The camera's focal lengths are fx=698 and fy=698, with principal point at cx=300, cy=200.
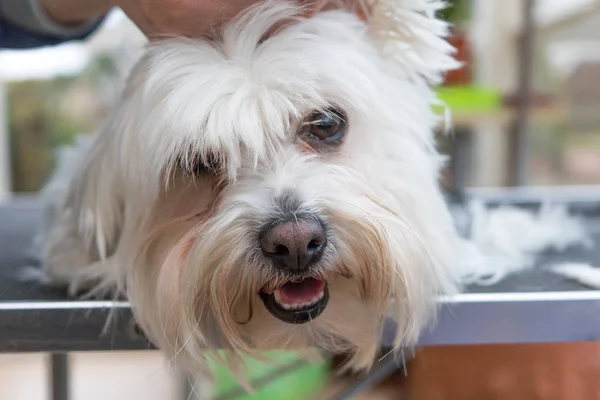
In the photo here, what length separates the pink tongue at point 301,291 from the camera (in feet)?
2.53

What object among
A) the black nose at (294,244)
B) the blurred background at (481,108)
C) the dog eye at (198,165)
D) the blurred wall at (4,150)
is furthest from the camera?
the blurred wall at (4,150)

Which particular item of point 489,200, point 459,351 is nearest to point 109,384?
point 489,200

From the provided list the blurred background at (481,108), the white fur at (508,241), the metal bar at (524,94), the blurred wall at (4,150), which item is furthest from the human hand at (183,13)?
the blurred wall at (4,150)

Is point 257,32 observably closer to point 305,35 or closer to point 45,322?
point 305,35

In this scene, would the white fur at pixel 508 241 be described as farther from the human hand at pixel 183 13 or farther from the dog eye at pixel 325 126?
the human hand at pixel 183 13

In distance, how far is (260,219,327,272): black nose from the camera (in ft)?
2.37

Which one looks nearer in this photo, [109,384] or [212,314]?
[212,314]

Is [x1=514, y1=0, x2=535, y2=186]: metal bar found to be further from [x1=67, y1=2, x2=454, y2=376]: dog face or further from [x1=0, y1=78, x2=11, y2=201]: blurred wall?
[x1=0, y1=78, x2=11, y2=201]: blurred wall

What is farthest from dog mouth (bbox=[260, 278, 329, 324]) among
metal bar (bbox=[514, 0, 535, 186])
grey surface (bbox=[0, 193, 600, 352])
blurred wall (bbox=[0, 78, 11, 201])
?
blurred wall (bbox=[0, 78, 11, 201])

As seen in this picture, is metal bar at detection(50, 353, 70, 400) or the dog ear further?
metal bar at detection(50, 353, 70, 400)

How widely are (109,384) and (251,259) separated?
2.13 m

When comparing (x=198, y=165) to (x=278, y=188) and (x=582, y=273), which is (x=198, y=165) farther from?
(x=582, y=273)

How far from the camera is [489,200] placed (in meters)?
1.85

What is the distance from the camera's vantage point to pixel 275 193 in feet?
2.58
